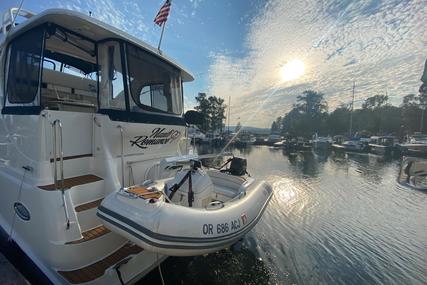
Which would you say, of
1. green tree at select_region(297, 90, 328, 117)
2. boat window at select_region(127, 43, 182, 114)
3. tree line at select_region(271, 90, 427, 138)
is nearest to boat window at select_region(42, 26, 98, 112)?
boat window at select_region(127, 43, 182, 114)

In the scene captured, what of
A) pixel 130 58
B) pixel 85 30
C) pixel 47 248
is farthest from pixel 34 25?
pixel 47 248

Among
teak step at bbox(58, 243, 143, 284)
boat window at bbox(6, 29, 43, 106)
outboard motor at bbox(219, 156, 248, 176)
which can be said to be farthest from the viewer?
outboard motor at bbox(219, 156, 248, 176)

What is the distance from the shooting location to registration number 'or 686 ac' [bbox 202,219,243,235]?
2346mm

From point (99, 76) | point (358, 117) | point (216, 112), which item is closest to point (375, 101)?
point (358, 117)

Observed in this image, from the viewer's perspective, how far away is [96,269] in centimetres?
239

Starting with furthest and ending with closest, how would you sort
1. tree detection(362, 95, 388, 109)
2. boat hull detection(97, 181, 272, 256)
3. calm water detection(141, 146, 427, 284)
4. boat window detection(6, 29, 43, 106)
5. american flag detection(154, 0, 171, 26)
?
tree detection(362, 95, 388, 109) < american flag detection(154, 0, 171, 26) < calm water detection(141, 146, 427, 284) < boat window detection(6, 29, 43, 106) < boat hull detection(97, 181, 272, 256)

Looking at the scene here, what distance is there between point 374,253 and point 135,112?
195 inches

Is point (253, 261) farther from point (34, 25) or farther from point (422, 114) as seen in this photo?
point (422, 114)

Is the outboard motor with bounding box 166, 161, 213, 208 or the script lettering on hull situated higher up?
the script lettering on hull

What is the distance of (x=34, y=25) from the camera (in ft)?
9.45

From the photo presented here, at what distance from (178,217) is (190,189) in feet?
2.46

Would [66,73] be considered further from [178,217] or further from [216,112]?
[216,112]

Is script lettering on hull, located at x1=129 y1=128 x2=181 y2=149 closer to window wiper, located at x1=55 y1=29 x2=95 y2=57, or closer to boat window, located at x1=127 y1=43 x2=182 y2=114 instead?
boat window, located at x1=127 y1=43 x2=182 y2=114

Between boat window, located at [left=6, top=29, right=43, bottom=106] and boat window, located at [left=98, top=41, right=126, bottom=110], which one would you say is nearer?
boat window, located at [left=6, top=29, right=43, bottom=106]
